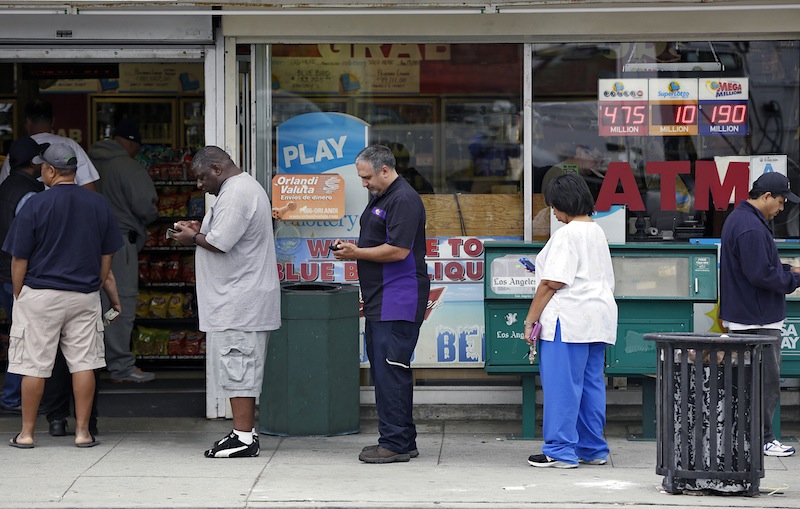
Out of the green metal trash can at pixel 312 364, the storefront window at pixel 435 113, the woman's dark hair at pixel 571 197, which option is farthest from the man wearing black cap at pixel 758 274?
the green metal trash can at pixel 312 364

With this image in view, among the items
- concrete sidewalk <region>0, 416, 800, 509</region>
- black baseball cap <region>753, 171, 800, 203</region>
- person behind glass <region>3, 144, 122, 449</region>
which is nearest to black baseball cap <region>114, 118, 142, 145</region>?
person behind glass <region>3, 144, 122, 449</region>

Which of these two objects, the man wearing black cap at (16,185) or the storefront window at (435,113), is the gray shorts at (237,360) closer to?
the storefront window at (435,113)

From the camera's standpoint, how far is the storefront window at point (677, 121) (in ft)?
27.9

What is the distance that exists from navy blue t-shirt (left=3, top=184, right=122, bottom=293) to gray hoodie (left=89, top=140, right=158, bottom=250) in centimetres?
207

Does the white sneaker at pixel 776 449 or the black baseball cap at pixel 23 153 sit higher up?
the black baseball cap at pixel 23 153

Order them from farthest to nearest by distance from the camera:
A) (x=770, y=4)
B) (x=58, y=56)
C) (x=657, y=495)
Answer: (x=58, y=56), (x=770, y=4), (x=657, y=495)

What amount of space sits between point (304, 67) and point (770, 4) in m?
3.21

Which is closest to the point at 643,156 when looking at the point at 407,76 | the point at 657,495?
the point at 407,76

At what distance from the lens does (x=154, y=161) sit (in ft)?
35.0

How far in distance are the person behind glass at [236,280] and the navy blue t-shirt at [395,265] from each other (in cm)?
62

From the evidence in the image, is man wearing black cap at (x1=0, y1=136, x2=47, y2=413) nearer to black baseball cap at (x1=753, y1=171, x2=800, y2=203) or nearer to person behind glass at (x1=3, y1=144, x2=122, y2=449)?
person behind glass at (x1=3, y1=144, x2=122, y2=449)

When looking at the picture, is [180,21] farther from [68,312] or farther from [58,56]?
[68,312]

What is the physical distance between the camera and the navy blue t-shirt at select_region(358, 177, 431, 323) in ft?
23.1

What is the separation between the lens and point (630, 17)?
8.38 m
